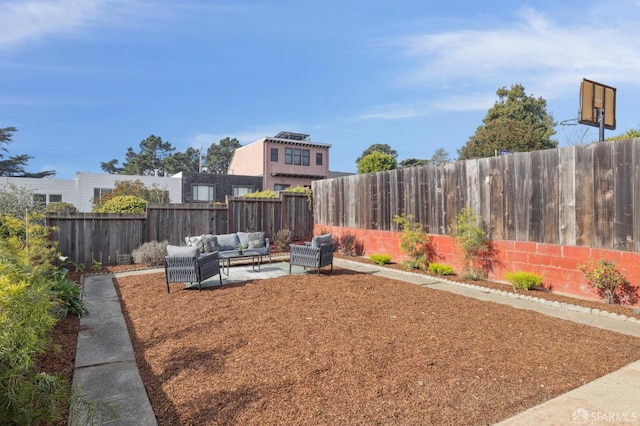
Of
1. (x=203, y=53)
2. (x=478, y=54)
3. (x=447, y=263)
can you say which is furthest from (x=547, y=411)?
(x=203, y=53)

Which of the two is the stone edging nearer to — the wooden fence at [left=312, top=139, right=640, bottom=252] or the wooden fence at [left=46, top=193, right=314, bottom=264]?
the wooden fence at [left=312, top=139, right=640, bottom=252]

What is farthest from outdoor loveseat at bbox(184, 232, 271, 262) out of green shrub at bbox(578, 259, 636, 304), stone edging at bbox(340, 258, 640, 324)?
green shrub at bbox(578, 259, 636, 304)

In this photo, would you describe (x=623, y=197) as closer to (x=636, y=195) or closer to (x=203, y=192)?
(x=636, y=195)

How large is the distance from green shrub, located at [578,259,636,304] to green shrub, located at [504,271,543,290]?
92 cm

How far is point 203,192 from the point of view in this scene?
98.0ft

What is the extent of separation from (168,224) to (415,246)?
25.0ft

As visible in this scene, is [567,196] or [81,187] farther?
[81,187]

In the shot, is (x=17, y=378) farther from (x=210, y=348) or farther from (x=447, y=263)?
(x=447, y=263)

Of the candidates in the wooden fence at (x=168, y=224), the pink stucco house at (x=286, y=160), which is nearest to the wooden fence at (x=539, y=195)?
the wooden fence at (x=168, y=224)

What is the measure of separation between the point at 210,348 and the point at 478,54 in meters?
10.8

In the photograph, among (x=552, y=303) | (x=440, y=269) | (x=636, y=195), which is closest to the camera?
(x=636, y=195)

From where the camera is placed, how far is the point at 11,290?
2.03 meters

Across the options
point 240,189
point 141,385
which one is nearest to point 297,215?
point 141,385

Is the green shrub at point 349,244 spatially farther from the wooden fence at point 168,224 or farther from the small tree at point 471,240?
the small tree at point 471,240
